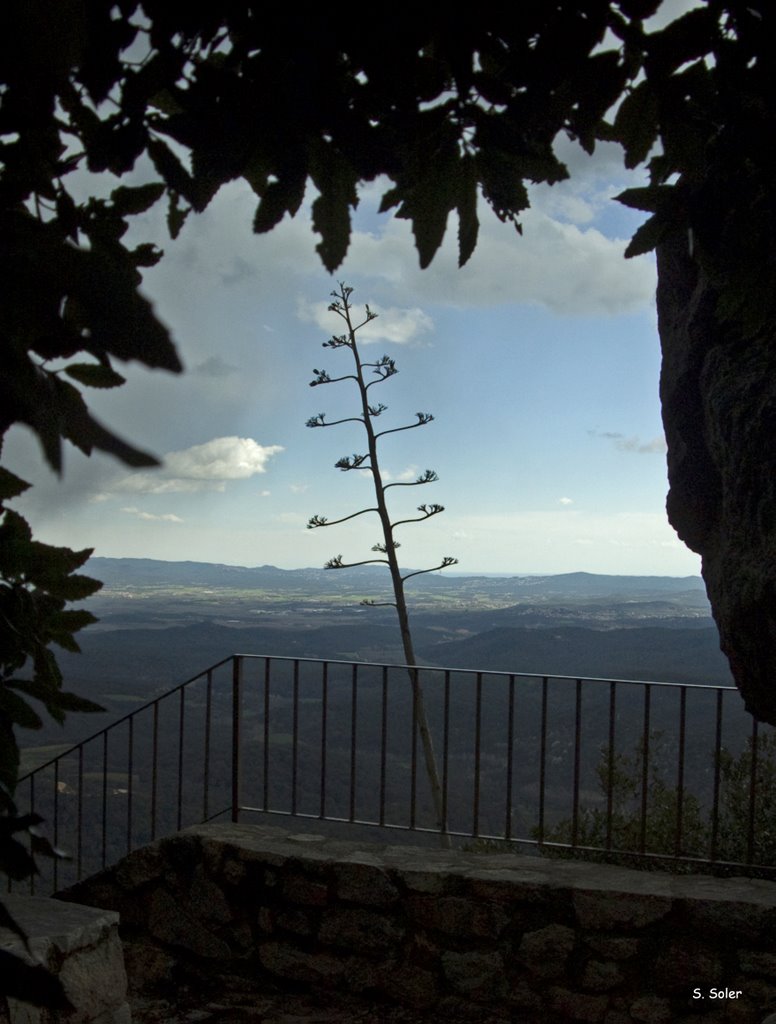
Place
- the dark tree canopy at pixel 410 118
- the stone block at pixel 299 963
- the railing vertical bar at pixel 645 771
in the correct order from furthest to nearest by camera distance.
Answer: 1. the stone block at pixel 299 963
2. the railing vertical bar at pixel 645 771
3. the dark tree canopy at pixel 410 118

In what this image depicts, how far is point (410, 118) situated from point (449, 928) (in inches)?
139

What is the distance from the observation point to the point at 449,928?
371cm

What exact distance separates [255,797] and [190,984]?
127 cm

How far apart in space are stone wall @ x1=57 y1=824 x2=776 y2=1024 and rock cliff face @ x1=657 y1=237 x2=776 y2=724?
1202 mm

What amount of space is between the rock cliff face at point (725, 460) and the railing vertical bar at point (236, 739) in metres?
2.65

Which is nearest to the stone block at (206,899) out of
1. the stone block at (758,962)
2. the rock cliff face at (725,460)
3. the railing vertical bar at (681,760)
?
the railing vertical bar at (681,760)

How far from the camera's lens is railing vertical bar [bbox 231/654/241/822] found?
471 centimetres

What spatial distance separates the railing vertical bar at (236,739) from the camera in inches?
185

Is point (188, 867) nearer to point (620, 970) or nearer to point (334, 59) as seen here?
point (620, 970)

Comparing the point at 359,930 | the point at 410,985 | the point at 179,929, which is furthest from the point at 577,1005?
the point at 179,929

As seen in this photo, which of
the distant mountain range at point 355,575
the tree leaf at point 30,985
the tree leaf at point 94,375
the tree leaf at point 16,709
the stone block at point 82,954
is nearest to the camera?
the tree leaf at point 30,985

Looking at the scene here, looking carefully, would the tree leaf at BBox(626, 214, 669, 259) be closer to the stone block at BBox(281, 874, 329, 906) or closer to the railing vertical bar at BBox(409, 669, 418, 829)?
the railing vertical bar at BBox(409, 669, 418, 829)

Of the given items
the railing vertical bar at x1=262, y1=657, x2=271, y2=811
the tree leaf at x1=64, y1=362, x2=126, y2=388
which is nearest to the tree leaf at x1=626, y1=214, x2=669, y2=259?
the tree leaf at x1=64, y1=362, x2=126, y2=388

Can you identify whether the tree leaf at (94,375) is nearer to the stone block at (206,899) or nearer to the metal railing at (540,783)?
the metal railing at (540,783)
